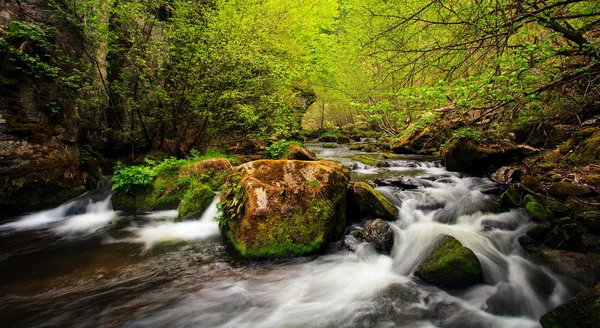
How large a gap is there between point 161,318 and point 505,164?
31.2ft

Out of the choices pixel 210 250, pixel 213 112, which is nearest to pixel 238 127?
pixel 213 112

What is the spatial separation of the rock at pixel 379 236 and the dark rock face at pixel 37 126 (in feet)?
23.3

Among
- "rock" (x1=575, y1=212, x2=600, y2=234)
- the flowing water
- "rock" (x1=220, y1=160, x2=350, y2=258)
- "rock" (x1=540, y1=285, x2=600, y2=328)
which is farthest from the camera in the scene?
"rock" (x1=220, y1=160, x2=350, y2=258)

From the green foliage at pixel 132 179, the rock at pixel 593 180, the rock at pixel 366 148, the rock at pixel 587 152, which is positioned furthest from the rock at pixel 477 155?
the green foliage at pixel 132 179

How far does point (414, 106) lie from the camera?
3.98 metres

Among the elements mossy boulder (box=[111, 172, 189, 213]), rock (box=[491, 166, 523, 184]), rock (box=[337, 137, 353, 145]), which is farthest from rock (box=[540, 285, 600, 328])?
rock (box=[337, 137, 353, 145])

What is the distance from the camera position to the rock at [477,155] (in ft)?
25.8

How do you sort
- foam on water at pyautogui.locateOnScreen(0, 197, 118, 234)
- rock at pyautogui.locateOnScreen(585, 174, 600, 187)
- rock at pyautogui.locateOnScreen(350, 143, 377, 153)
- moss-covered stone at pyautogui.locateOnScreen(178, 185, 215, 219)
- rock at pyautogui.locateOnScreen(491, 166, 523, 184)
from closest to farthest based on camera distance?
rock at pyautogui.locateOnScreen(585, 174, 600, 187), foam on water at pyautogui.locateOnScreen(0, 197, 118, 234), moss-covered stone at pyautogui.locateOnScreen(178, 185, 215, 219), rock at pyautogui.locateOnScreen(491, 166, 523, 184), rock at pyautogui.locateOnScreen(350, 143, 377, 153)

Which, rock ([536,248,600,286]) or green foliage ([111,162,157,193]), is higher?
green foliage ([111,162,157,193])

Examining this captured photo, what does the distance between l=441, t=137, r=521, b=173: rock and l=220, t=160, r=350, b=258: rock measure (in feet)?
18.0

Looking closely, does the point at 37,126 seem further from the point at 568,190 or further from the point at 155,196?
Answer: the point at 568,190

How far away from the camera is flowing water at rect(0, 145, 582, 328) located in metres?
3.17

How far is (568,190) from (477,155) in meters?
3.63

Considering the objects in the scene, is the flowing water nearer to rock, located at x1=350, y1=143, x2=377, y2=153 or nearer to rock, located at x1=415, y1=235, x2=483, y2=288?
rock, located at x1=415, y1=235, x2=483, y2=288
